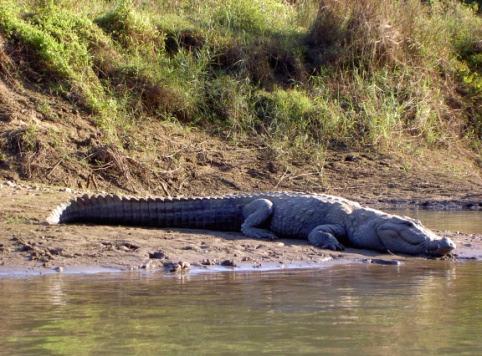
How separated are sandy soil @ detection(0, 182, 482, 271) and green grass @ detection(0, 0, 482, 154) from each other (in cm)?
380

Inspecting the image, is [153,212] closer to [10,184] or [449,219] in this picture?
[10,184]

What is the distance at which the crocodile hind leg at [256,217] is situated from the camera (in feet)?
28.8

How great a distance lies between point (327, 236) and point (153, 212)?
63.2 inches

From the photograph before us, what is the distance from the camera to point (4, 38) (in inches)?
491

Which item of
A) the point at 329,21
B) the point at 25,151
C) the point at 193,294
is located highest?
the point at 329,21

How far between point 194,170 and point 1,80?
254cm

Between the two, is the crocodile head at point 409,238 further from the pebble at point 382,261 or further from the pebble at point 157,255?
the pebble at point 157,255

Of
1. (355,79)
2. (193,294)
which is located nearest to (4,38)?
(355,79)

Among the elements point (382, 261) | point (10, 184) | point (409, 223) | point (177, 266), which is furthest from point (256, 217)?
point (10, 184)

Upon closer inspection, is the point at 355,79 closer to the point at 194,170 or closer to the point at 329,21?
the point at 329,21

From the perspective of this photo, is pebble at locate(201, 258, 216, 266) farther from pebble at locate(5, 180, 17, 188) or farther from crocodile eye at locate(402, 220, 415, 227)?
pebble at locate(5, 180, 17, 188)

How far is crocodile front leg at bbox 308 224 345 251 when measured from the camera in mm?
8359

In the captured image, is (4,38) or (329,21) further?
(329,21)

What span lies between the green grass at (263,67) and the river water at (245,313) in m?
5.82
